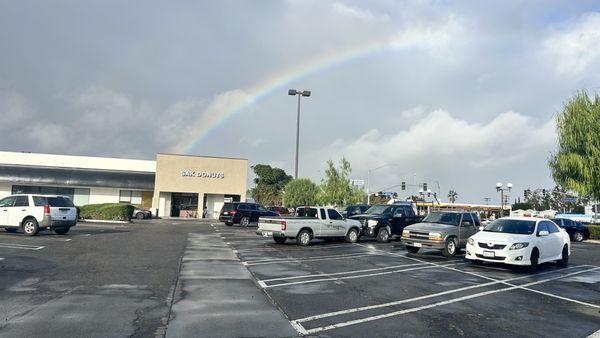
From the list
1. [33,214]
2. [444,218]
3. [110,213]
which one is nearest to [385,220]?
[444,218]

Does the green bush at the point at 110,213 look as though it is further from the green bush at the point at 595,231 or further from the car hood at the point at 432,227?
the green bush at the point at 595,231

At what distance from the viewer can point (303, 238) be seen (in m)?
20.4

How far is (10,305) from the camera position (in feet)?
25.1

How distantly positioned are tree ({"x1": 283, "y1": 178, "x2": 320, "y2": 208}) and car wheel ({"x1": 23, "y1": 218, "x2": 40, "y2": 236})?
4309 cm

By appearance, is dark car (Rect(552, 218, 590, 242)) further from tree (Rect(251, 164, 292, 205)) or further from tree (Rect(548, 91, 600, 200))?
tree (Rect(251, 164, 292, 205))

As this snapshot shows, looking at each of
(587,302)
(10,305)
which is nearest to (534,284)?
(587,302)

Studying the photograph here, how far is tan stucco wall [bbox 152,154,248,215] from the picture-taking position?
5281 centimetres

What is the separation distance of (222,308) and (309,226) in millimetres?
12924

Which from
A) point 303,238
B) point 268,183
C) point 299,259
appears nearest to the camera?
point 299,259

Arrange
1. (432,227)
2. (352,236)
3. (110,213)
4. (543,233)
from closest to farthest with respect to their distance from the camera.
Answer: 1. (543,233)
2. (432,227)
3. (352,236)
4. (110,213)

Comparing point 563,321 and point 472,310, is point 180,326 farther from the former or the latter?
point 563,321

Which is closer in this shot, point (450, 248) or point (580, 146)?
point (450, 248)

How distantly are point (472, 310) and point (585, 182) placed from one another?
21.5 m

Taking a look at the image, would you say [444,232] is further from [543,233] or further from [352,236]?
[352,236]
